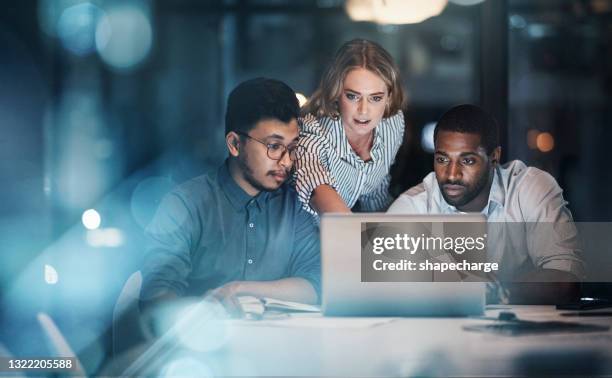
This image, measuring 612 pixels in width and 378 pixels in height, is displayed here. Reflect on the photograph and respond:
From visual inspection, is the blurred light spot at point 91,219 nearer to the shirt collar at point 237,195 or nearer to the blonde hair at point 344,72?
the shirt collar at point 237,195

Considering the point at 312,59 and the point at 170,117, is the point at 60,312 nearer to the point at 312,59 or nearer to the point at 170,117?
the point at 170,117

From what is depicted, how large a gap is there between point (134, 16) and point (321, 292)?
4.00ft

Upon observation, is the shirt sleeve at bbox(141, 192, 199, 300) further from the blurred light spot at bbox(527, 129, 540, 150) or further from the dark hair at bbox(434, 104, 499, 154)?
the blurred light spot at bbox(527, 129, 540, 150)

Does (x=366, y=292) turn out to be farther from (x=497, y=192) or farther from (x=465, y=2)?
(x=465, y=2)

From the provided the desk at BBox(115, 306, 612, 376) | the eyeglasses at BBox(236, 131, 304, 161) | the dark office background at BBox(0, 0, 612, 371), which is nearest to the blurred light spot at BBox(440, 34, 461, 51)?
the dark office background at BBox(0, 0, 612, 371)

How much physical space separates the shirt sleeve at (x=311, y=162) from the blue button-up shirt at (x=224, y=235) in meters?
0.05

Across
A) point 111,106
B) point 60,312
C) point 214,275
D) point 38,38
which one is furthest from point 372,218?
point 38,38

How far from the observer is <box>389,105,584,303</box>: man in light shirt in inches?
104

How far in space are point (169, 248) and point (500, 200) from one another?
1.14m

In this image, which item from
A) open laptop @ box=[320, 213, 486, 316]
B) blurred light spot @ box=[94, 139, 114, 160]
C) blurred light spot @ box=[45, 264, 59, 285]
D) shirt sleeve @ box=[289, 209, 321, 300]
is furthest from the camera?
blurred light spot @ box=[45, 264, 59, 285]

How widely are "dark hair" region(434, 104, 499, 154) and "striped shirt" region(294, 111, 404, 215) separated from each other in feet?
0.51

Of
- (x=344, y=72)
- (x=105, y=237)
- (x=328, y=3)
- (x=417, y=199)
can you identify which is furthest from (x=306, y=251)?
(x=328, y=3)

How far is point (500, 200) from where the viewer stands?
268cm

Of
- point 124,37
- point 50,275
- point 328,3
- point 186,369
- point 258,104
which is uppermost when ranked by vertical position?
point 328,3
